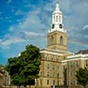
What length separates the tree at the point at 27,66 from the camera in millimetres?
70938

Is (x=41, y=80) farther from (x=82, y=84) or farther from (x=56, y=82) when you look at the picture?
(x=82, y=84)

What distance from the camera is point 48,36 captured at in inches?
5241

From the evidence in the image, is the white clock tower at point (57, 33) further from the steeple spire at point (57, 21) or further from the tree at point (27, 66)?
the tree at point (27, 66)

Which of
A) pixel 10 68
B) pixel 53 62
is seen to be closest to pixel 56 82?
pixel 53 62

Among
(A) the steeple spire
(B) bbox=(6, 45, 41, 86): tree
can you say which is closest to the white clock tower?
(A) the steeple spire

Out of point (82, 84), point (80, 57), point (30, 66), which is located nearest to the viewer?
point (30, 66)

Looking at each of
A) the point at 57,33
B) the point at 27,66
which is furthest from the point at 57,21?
the point at 27,66

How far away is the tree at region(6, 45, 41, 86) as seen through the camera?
70938 mm

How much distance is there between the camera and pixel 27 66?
233ft

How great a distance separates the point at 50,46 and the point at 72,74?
77.1 feet

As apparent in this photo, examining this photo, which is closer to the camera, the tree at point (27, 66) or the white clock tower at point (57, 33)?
the tree at point (27, 66)

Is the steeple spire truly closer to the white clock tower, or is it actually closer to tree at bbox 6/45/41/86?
the white clock tower

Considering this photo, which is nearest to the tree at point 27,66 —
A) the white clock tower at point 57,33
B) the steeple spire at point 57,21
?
the white clock tower at point 57,33

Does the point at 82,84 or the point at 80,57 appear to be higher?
the point at 80,57
